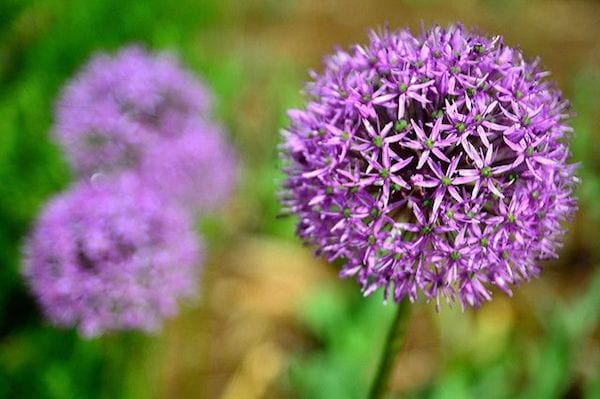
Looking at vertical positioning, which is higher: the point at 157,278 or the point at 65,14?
the point at 65,14

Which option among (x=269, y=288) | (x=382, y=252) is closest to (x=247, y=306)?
(x=269, y=288)

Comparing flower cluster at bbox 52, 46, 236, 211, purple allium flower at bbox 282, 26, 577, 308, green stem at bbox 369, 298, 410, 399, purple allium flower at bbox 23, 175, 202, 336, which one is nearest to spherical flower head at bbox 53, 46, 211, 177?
flower cluster at bbox 52, 46, 236, 211

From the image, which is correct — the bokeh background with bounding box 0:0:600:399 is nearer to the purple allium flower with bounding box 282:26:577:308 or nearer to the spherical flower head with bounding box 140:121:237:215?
the spherical flower head with bounding box 140:121:237:215

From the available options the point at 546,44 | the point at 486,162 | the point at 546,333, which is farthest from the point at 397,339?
the point at 546,44

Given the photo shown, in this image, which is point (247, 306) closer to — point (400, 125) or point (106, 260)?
point (106, 260)

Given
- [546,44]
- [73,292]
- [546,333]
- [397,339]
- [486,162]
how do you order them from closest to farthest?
[486,162] → [397,339] → [73,292] → [546,333] → [546,44]

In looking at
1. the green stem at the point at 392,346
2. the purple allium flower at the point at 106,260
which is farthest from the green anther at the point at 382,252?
the purple allium flower at the point at 106,260

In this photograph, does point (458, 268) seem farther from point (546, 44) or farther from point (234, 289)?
point (546, 44)

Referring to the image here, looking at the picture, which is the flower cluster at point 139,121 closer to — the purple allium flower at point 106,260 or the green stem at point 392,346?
the purple allium flower at point 106,260
